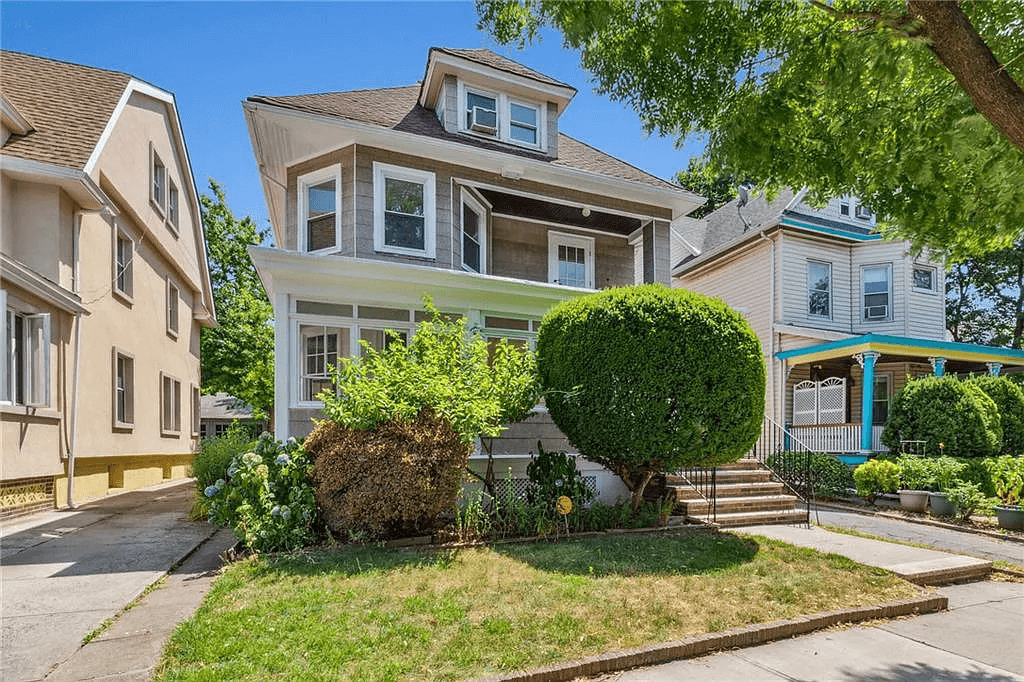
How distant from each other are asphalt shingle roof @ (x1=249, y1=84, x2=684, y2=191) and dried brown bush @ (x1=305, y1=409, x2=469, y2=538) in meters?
6.31

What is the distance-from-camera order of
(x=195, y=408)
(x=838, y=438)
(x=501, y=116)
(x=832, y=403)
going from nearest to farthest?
(x=501, y=116) < (x=838, y=438) < (x=832, y=403) < (x=195, y=408)

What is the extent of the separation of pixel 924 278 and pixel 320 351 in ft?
60.4

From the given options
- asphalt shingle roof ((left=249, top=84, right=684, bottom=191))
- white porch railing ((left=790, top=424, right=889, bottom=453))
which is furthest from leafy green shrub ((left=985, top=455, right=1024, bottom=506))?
asphalt shingle roof ((left=249, top=84, right=684, bottom=191))

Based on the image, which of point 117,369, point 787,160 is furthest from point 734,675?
point 117,369

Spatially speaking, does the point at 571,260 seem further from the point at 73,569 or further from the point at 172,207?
the point at 172,207

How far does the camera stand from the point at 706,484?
9.62 metres

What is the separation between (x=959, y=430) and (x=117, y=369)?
1843 centimetres

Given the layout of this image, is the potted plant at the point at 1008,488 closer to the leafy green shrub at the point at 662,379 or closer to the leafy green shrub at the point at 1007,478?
the leafy green shrub at the point at 1007,478

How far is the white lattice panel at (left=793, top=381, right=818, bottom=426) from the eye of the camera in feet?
54.4

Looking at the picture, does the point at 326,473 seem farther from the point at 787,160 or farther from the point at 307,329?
the point at 787,160

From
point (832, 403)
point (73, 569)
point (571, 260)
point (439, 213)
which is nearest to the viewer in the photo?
point (73, 569)

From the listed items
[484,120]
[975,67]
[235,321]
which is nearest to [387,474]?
[975,67]

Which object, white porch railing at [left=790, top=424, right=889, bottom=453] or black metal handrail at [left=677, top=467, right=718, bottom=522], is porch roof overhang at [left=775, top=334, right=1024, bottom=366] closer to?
white porch railing at [left=790, top=424, right=889, bottom=453]

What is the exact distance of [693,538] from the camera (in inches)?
299
